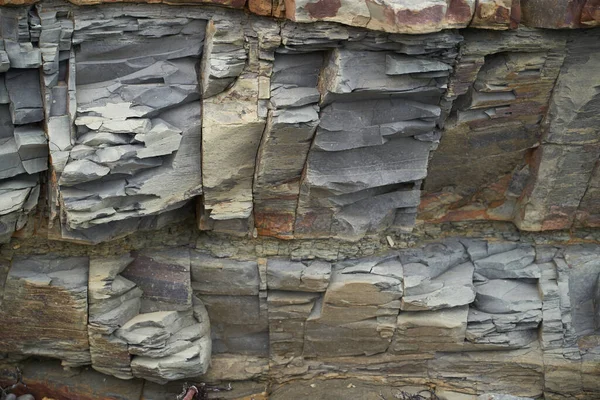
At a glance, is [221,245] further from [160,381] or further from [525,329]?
[525,329]

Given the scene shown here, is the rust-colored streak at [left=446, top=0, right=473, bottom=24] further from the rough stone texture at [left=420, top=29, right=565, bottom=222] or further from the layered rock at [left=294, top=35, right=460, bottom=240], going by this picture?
the rough stone texture at [left=420, top=29, right=565, bottom=222]

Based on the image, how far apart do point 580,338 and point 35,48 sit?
6022 millimetres

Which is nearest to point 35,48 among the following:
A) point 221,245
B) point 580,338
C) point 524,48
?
point 221,245

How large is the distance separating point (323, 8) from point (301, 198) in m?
1.94

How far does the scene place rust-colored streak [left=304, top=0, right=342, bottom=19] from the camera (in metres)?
6.43

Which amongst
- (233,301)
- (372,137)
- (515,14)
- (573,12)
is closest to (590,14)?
(573,12)

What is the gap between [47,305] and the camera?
7.72 meters

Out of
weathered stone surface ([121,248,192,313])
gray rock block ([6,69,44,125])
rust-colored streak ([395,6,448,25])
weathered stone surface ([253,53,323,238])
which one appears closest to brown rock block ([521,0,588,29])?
rust-colored streak ([395,6,448,25])

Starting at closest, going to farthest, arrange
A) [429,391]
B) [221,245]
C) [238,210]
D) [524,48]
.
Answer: [524,48]
[238,210]
[221,245]
[429,391]

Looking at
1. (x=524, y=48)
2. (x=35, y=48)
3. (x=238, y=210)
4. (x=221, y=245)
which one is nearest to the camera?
(x=35, y=48)

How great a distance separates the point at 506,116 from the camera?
7.68 meters

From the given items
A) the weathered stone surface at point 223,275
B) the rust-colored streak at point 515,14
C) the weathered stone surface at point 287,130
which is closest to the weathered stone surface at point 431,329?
the weathered stone surface at point 223,275

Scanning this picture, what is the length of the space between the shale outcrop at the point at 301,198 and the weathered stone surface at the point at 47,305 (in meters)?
0.02

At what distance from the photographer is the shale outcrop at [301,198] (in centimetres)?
679
